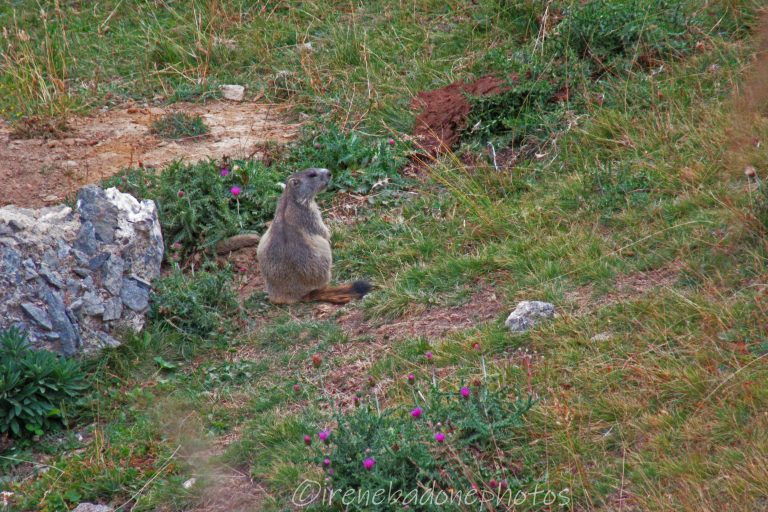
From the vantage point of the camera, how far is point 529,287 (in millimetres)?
6129

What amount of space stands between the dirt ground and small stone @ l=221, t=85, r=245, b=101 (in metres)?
0.13

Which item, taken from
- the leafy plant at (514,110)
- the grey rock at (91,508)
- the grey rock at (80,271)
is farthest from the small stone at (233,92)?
the grey rock at (91,508)

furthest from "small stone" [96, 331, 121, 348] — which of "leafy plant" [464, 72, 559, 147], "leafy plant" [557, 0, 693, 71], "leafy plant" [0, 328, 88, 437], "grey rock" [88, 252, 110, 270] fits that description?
"leafy plant" [557, 0, 693, 71]

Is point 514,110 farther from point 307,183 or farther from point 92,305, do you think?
point 92,305

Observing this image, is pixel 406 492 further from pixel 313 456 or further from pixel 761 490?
pixel 761 490

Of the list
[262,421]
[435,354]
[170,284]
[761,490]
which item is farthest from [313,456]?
[170,284]

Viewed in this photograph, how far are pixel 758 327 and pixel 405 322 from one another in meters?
2.41

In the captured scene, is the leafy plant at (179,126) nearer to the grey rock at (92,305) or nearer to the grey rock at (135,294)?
the grey rock at (135,294)

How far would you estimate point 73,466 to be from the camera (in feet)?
18.3

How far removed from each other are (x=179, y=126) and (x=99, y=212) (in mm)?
2727

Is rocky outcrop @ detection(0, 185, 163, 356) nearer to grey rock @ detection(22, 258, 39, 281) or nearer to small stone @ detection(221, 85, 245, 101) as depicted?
grey rock @ detection(22, 258, 39, 281)

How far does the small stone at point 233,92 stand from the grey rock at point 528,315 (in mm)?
5791

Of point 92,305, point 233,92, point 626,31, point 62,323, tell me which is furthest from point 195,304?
point 626,31

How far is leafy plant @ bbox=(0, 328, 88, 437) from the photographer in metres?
6.02
